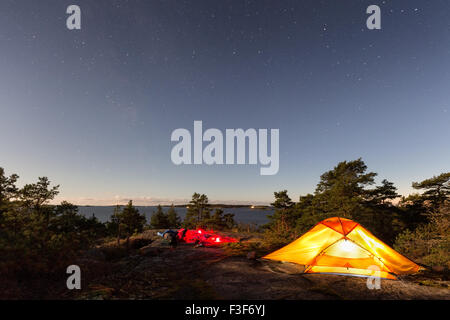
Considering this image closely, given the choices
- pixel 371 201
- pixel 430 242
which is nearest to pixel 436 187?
pixel 371 201

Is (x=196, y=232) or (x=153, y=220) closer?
(x=196, y=232)

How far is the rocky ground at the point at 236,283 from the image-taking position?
185 inches

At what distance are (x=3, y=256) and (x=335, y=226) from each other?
1051 cm

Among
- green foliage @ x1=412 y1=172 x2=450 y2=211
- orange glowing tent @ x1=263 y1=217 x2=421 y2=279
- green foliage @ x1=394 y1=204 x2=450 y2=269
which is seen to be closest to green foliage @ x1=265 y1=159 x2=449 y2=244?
green foliage @ x1=412 y1=172 x2=450 y2=211

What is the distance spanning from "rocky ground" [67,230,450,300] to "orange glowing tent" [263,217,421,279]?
12.3 inches

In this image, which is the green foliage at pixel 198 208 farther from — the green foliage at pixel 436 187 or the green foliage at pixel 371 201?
the green foliage at pixel 436 187

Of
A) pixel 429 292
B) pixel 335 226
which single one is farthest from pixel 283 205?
pixel 429 292

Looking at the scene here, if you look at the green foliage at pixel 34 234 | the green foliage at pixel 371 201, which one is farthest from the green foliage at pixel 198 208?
the green foliage at pixel 34 234

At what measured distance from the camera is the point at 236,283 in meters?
5.45

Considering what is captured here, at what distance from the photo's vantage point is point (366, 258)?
642 centimetres

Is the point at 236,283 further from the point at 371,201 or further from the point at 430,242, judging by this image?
the point at 371,201

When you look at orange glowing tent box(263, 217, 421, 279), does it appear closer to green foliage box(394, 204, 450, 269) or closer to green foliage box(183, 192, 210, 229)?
green foliage box(394, 204, 450, 269)

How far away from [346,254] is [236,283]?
13.3ft

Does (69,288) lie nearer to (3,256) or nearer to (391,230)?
(3,256)
